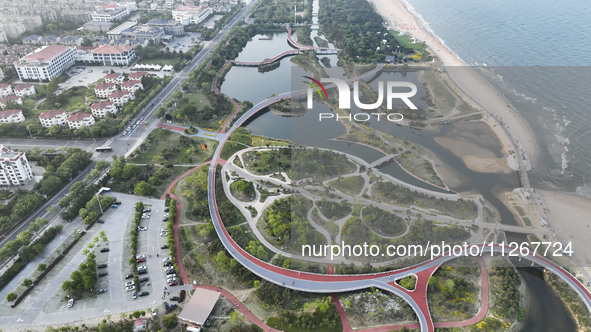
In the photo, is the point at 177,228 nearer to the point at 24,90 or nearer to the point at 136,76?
the point at 136,76

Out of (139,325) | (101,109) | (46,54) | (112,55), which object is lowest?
(139,325)

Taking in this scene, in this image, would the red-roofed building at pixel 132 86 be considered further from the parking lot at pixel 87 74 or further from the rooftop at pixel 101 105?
the parking lot at pixel 87 74

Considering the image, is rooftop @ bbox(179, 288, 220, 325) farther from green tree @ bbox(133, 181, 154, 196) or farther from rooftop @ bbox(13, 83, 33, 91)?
rooftop @ bbox(13, 83, 33, 91)

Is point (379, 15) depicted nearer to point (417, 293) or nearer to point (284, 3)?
point (284, 3)

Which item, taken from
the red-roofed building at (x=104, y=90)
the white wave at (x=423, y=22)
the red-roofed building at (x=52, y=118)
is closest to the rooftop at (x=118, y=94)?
the red-roofed building at (x=104, y=90)

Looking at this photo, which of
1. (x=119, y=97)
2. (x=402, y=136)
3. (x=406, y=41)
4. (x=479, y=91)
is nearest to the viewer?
(x=402, y=136)

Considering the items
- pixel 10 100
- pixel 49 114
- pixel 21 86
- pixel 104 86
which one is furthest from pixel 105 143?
pixel 21 86
